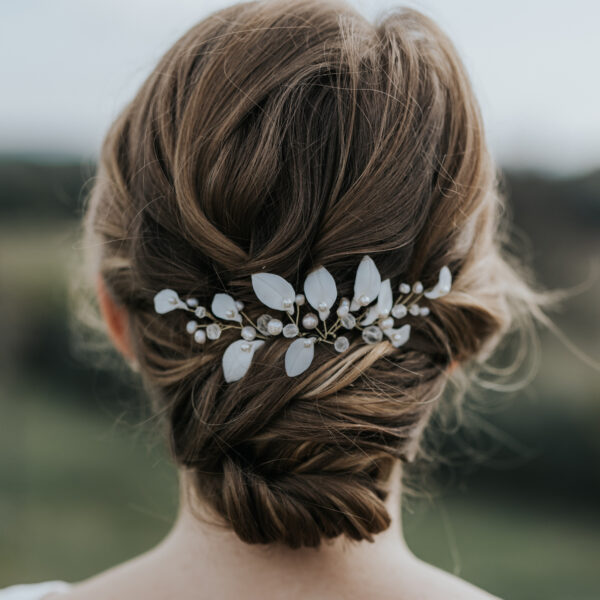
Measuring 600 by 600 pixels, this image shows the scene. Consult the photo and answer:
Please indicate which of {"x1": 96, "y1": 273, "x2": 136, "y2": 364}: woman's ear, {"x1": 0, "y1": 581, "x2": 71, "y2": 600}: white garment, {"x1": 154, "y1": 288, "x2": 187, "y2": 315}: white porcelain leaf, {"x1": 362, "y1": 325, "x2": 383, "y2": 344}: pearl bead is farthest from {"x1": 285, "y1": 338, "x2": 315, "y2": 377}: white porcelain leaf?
{"x1": 0, "y1": 581, "x2": 71, "y2": 600}: white garment

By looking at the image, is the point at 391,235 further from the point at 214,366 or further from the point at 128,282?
the point at 128,282

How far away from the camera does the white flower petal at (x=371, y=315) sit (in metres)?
1.41

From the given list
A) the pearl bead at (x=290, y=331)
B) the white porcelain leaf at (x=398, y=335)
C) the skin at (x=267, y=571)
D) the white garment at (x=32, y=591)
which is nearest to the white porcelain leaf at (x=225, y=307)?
the pearl bead at (x=290, y=331)

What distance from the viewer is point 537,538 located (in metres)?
5.90

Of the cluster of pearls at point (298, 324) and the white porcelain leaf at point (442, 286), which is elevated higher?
the white porcelain leaf at point (442, 286)

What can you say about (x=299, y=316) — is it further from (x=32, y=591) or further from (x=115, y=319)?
(x=32, y=591)

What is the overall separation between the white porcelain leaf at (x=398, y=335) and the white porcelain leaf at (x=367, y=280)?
3.9 inches

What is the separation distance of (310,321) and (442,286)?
0.31 m

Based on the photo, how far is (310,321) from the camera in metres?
1.40

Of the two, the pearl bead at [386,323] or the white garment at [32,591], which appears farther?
the white garment at [32,591]

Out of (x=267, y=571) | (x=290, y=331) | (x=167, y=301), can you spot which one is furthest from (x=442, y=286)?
(x=267, y=571)

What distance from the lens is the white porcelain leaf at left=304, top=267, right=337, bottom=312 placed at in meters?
1.38

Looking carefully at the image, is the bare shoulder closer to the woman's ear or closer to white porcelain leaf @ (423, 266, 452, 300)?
white porcelain leaf @ (423, 266, 452, 300)

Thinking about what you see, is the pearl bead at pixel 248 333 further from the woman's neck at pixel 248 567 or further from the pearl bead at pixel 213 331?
the woman's neck at pixel 248 567
